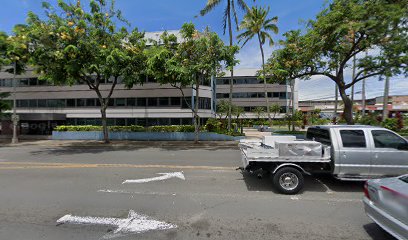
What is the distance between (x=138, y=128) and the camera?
23.5 metres

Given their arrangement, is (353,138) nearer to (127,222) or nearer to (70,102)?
(127,222)

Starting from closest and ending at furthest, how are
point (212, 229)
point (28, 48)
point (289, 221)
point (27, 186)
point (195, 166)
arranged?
point (212, 229), point (289, 221), point (27, 186), point (195, 166), point (28, 48)

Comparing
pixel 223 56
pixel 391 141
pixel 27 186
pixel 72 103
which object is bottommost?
pixel 27 186

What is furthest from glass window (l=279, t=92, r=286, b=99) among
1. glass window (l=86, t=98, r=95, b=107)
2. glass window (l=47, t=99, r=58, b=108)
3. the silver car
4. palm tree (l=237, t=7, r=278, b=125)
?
the silver car

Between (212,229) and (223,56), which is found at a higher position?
(223,56)

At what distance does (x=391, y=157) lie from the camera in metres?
6.34

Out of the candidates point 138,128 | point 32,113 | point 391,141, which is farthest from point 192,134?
point 32,113

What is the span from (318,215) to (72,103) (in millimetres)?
29064

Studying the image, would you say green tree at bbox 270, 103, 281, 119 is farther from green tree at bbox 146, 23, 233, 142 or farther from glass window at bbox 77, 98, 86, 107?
glass window at bbox 77, 98, 86, 107

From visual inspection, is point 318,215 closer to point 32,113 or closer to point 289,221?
point 289,221

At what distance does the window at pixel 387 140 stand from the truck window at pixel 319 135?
3.76ft

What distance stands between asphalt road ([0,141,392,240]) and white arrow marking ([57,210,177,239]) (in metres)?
0.10

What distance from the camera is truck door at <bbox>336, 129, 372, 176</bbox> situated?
6379mm

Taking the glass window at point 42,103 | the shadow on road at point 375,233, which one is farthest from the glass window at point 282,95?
the shadow on road at point 375,233
